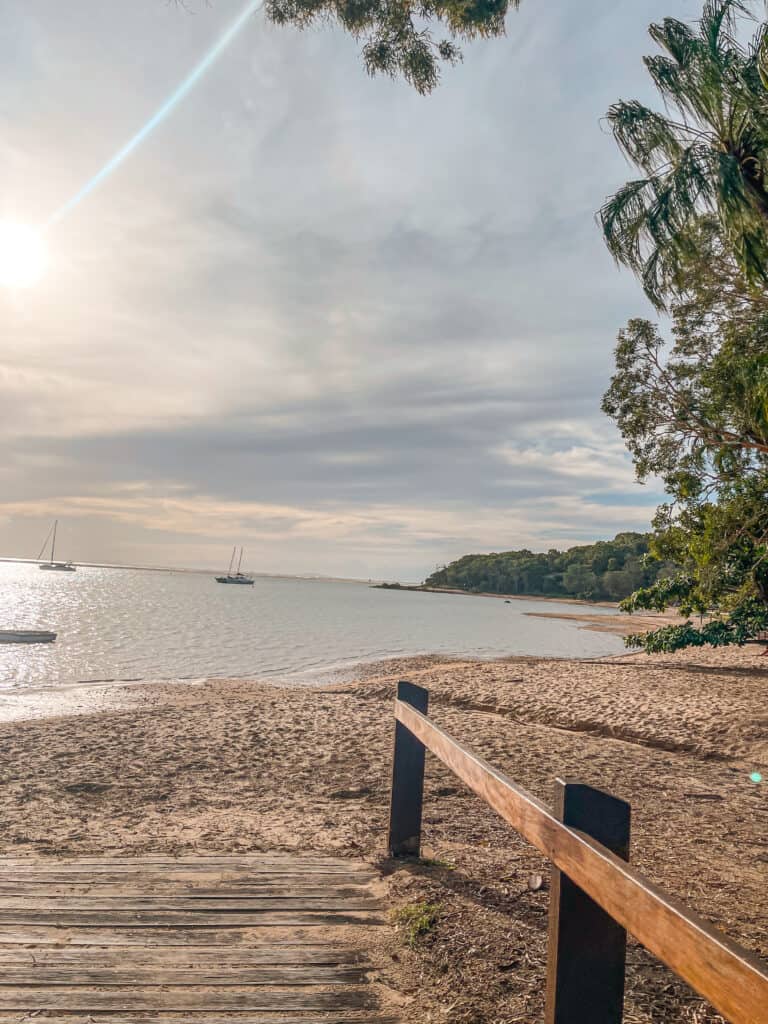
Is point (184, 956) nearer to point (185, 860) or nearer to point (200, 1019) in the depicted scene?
point (200, 1019)

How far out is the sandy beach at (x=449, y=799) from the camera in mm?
3539

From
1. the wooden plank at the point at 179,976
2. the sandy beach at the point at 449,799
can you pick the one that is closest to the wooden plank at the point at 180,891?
the sandy beach at the point at 449,799

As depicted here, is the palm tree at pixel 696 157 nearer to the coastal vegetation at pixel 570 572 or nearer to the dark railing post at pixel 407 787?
the dark railing post at pixel 407 787

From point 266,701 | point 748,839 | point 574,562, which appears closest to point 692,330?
point 748,839

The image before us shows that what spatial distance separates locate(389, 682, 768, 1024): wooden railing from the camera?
5.10ft

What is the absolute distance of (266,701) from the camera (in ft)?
51.2

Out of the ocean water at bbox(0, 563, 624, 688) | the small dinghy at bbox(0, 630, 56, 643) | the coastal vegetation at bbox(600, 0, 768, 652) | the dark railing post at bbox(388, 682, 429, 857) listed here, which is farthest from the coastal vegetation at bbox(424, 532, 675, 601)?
the dark railing post at bbox(388, 682, 429, 857)

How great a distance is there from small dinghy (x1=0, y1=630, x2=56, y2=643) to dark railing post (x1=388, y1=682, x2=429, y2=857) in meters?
35.4

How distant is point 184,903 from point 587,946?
2.65 metres

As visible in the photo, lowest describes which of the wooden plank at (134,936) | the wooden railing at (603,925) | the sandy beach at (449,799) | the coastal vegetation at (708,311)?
the sandy beach at (449,799)

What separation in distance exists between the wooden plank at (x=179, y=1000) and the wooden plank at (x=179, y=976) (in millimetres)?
62

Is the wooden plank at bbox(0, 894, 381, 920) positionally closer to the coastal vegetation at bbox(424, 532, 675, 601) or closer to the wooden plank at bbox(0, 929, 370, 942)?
the wooden plank at bbox(0, 929, 370, 942)

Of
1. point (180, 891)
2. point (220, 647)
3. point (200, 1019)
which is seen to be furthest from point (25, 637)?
point (200, 1019)

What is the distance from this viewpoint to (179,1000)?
9.86ft
